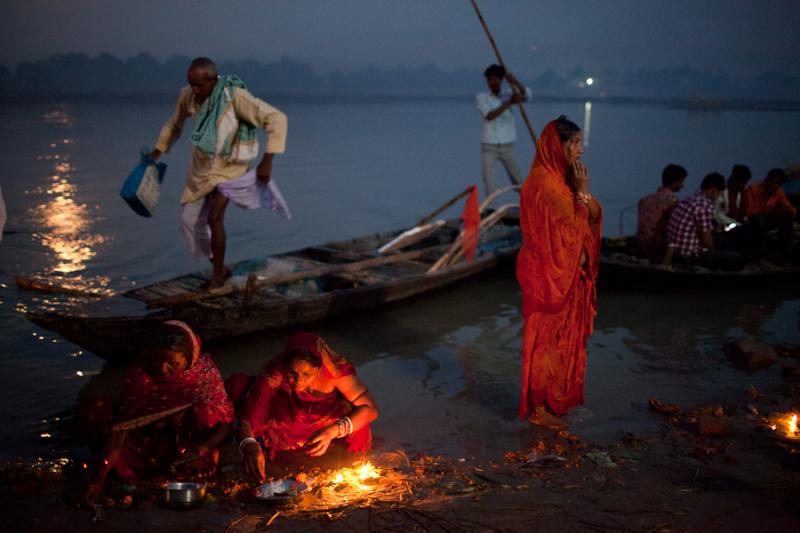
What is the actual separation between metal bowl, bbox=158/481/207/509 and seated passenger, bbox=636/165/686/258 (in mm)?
5613

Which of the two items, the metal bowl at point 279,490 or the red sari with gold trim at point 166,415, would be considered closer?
the metal bowl at point 279,490

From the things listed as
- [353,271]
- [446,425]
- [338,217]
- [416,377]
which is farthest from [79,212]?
[446,425]

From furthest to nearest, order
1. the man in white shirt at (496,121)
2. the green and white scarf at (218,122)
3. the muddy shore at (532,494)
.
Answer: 1. the man in white shirt at (496,121)
2. the green and white scarf at (218,122)
3. the muddy shore at (532,494)

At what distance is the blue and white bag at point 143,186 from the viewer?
5793mm

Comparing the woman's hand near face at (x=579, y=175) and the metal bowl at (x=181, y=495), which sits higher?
the woman's hand near face at (x=579, y=175)

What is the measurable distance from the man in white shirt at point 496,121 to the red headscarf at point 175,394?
674cm

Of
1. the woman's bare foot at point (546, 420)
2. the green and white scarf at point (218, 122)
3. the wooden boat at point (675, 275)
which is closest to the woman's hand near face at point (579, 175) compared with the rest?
the woman's bare foot at point (546, 420)

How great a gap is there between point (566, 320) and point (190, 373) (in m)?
2.13

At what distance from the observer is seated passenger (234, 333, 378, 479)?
3590 millimetres

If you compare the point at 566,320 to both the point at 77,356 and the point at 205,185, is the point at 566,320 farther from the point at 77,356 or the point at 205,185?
the point at 77,356

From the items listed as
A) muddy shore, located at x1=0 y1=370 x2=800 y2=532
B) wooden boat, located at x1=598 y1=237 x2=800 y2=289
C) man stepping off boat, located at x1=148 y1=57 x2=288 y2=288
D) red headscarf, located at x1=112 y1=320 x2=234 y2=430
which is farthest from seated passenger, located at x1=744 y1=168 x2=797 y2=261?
red headscarf, located at x1=112 y1=320 x2=234 y2=430

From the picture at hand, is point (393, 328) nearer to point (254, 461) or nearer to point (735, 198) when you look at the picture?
point (254, 461)

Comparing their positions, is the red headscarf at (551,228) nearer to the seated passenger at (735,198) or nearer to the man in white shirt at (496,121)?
the seated passenger at (735,198)

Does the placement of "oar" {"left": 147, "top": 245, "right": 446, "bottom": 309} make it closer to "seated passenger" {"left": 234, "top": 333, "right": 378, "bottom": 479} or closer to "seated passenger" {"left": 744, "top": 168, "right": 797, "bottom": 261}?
"seated passenger" {"left": 234, "top": 333, "right": 378, "bottom": 479}
